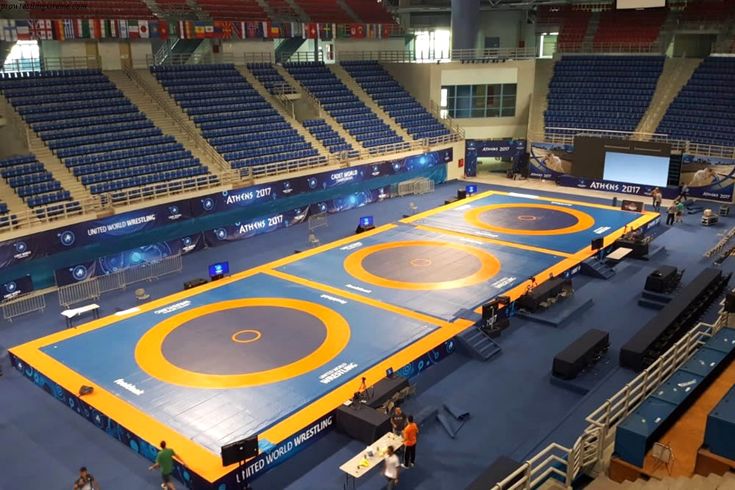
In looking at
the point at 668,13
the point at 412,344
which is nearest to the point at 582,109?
the point at 668,13

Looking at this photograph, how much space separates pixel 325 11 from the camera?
47.0m

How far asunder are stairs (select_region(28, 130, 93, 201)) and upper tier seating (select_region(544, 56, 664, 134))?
29.0 metres

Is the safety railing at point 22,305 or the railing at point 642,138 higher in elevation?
the railing at point 642,138

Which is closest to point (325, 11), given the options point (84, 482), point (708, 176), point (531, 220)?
point (531, 220)

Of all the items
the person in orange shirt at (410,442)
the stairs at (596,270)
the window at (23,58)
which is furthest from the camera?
the window at (23,58)

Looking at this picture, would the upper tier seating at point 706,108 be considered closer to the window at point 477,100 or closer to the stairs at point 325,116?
the window at point 477,100

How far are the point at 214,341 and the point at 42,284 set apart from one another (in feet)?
29.4

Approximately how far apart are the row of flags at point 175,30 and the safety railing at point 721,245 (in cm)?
2689

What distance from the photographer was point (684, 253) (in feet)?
88.9

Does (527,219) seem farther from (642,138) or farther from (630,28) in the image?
(630,28)

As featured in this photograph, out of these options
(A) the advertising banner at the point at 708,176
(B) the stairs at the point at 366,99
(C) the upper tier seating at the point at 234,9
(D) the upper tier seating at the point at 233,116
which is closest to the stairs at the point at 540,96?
(B) the stairs at the point at 366,99

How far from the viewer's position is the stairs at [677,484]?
9.51 m

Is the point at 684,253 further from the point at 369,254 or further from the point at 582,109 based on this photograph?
the point at 582,109

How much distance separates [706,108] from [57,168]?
1403 inches
